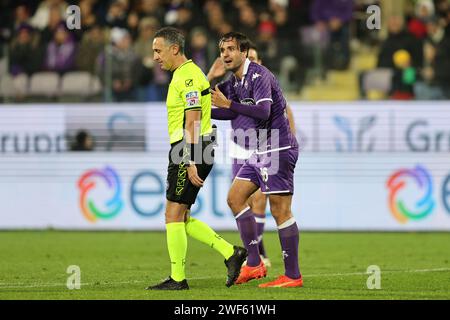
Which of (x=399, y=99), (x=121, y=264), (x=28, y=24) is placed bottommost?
(x=121, y=264)

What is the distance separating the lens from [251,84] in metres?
10.3

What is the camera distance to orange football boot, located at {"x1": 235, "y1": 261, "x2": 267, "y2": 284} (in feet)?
35.6

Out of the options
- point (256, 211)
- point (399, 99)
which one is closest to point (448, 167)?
point (399, 99)

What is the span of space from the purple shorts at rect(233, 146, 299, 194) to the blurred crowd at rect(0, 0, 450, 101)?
779 cm

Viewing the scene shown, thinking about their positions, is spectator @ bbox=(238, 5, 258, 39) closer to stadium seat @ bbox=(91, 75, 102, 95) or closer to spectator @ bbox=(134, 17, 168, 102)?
spectator @ bbox=(134, 17, 168, 102)

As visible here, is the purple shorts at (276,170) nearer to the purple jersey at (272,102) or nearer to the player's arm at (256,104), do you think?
the purple jersey at (272,102)

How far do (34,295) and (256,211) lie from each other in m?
3.92

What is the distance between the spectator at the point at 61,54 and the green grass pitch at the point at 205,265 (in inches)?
119

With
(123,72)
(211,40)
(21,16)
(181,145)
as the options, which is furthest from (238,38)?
(21,16)

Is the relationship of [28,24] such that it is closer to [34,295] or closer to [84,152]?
[84,152]

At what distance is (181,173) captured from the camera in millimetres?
9969

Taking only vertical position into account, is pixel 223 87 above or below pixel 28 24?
below
